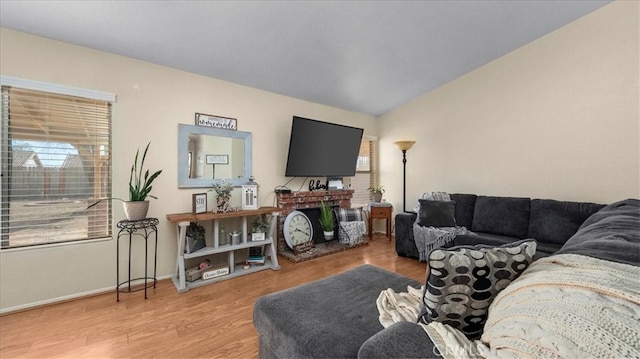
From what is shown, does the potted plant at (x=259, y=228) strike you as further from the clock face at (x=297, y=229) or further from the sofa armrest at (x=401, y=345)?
the sofa armrest at (x=401, y=345)

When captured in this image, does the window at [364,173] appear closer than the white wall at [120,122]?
No

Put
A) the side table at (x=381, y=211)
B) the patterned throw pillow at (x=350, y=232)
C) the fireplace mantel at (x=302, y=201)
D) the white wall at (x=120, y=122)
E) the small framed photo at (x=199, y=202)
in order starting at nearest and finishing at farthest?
1. the white wall at (x=120, y=122)
2. the small framed photo at (x=199, y=202)
3. the fireplace mantel at (x=302, y=201)
4. the patterned throw pillow at (x=350, y=232)
5. the side table at (x=381, y=211)

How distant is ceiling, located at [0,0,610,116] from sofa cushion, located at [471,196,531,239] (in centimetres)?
182

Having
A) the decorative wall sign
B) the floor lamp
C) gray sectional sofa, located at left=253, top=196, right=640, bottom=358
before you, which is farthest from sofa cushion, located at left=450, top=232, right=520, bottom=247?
the decorative wall sign

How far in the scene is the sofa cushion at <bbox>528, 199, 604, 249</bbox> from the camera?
8.00ft

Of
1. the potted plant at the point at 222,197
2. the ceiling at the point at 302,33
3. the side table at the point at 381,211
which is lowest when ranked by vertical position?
the side table at the point at 381,211

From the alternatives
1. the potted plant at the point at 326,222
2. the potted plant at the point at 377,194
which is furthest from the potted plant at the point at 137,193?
the potted plant at the point at 377,194

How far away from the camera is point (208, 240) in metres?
2.90

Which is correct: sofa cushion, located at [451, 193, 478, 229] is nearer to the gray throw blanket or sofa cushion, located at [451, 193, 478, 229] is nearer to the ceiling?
the gray throw blanket

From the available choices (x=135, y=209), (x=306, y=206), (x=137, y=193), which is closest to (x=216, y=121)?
(x=137, y=193)

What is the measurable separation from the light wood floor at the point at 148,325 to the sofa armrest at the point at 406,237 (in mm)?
1518

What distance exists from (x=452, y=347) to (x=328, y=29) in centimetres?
248

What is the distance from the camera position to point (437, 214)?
3.07 meters

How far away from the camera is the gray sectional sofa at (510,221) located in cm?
248
